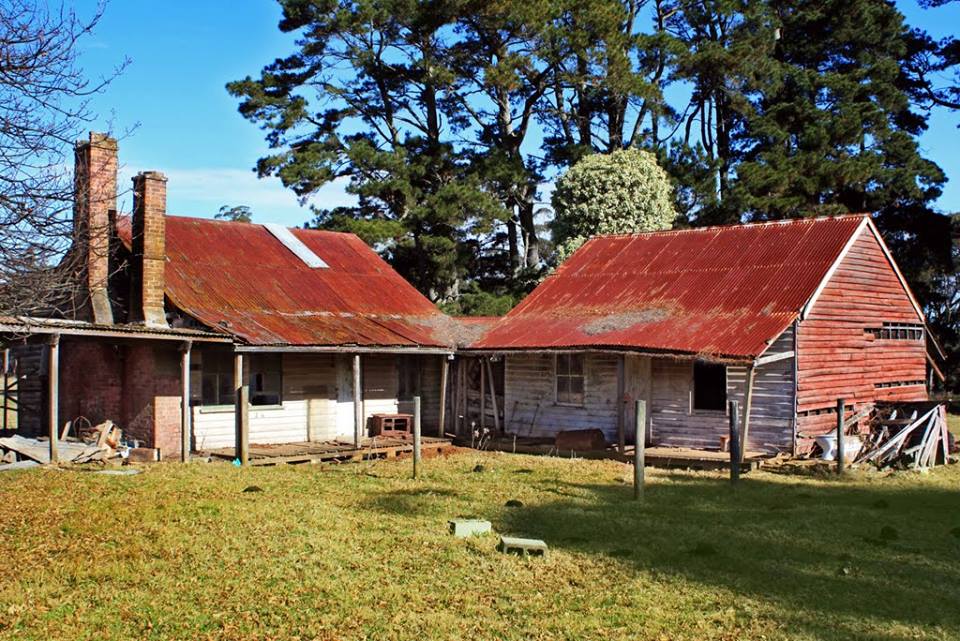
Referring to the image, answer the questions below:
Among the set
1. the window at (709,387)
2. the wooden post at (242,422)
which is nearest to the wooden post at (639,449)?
the window at (709,387)

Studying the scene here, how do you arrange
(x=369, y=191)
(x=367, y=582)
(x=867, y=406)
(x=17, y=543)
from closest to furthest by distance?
(x=367, y=582) → (x=17, y=543) → (x=867, y=406) → (x=369, y=191)

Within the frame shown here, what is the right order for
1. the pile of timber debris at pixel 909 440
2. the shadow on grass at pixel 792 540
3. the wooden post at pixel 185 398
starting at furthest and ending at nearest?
the pile of timber debris at pixel 909 440 < the wooden post at pixel 185 398 < the shadow on grass at pixel 792 540

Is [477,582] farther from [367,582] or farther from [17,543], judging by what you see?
[17,543]

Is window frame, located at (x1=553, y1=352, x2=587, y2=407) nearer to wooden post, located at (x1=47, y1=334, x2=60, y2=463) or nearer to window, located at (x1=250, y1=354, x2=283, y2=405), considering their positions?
window, located at (x1=250, y1=354, x2=283, y2=405)

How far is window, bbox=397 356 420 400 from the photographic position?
26.5 meters

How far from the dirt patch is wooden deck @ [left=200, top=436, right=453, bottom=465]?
176 inches

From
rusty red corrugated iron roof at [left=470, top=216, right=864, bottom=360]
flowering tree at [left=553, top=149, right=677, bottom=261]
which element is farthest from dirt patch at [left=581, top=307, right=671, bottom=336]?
flowering tree at [left=553, top=149, right=677, bottom=261]

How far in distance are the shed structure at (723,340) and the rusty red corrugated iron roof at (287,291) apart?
260 centimetres

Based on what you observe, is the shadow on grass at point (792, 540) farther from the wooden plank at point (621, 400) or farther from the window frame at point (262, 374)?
the window frame at point (262, 374)

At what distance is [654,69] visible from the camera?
42562mm

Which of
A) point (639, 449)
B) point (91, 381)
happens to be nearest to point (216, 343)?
point (91, 381)

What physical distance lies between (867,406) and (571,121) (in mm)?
24983

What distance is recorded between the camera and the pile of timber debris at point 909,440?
66.0 feet

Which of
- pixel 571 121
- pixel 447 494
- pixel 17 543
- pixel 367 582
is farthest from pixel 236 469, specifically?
pixel 571 121
